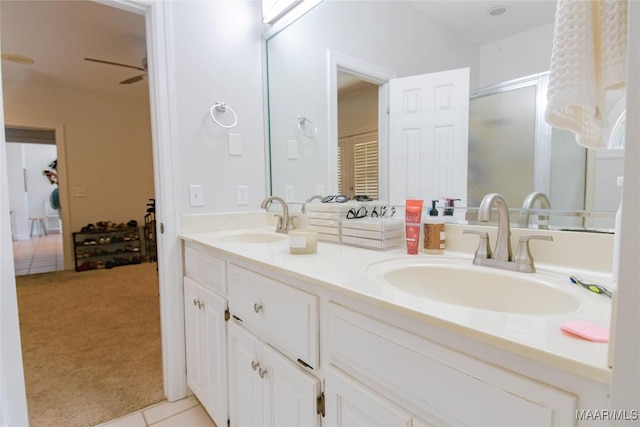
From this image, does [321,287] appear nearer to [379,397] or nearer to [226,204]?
[379,397]

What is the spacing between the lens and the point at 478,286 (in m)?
0.91

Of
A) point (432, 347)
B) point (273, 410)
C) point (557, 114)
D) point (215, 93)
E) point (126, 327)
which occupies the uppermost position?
point (215, 93)

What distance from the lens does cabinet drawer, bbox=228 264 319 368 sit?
843 millimetres

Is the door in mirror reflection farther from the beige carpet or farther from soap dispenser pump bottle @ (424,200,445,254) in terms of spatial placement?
the beige carpet

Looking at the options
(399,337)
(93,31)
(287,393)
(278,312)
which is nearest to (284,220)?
(278,312)

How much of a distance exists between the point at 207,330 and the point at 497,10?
174 centimetres

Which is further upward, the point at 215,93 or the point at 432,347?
the point at 215,93

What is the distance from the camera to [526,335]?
48 centimetres

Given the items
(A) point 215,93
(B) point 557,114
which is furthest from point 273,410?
(A) point 215,93

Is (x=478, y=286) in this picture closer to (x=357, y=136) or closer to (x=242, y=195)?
(x=357, y=136)

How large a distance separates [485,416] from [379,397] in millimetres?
224

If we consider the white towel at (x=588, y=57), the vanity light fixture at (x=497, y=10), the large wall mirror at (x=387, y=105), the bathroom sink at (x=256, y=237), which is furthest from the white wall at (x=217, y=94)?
the white towel at (x=588, y=57)

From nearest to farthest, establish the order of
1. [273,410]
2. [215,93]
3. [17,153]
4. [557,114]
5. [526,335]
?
[526,335] < [557,114] < [273,410] < [215,93] < [17,153]

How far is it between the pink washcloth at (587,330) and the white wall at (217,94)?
5.50 feet
